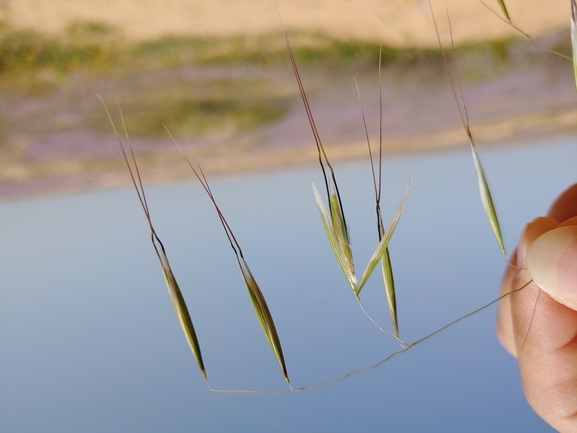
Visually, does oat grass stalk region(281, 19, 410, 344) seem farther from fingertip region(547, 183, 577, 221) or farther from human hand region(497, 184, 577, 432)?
fingertip region(547, 183, 577, 221)

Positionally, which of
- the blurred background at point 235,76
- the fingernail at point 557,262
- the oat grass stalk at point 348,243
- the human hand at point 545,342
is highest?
the blurred background at point 235,76

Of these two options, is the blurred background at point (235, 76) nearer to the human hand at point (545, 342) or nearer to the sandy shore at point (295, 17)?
the sandy shore at point (295, 17)

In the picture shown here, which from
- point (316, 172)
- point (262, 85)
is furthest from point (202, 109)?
point (316, 172)

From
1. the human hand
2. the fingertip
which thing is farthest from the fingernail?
the fingertip

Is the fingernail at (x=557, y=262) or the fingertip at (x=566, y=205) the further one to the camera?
the fingertip at (x=566, y=205)

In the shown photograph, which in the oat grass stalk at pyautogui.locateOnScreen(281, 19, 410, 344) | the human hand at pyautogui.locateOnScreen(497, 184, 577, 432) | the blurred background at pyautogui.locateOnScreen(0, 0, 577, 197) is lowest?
the human hand at pyautogui.locateOnScreen(497, 184, 577, 432)

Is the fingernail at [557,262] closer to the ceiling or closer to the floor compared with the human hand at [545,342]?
closer to the ceiling

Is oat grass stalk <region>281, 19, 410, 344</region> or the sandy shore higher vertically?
the sandy shore

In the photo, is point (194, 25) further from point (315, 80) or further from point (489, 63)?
point (489, 63)

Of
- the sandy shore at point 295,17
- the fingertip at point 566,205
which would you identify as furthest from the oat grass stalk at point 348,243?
the fingertip at point 566,205
